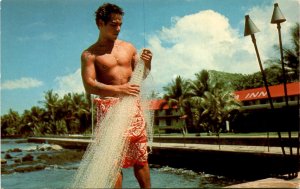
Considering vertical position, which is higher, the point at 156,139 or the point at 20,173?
the point at 156,139

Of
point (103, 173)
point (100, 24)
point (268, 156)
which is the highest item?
point (100, 24)

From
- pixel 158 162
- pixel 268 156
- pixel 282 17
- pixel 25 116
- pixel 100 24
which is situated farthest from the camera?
pixel 25 116

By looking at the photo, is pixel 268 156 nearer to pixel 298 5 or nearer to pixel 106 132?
pixel 298 5

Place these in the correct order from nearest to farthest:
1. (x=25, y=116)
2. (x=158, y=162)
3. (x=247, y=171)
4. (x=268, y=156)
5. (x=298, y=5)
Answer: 1. (x=298, y=5)
2. (x=268, y=156)
3. (x=247, y=171)
4. (x=158, y=162)
5. (x=25, y=116)

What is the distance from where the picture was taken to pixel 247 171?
46.0 feet

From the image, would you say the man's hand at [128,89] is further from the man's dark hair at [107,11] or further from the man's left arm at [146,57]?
the man's dark hair at [107,11]

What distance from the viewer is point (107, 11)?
2.34m

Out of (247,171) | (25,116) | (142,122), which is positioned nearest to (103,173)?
(142,122)

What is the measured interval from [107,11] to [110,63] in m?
0.37

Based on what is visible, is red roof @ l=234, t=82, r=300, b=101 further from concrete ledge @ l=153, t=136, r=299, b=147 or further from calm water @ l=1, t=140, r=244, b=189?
calm water @ l=1, t=140, r=244, b=189

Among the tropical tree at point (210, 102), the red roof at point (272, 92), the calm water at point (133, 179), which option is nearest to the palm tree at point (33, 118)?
the tropical tree at point (210, 102)

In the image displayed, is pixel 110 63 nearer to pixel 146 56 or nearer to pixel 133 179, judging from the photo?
pixel 146 56

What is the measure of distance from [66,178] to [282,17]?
16414 mm

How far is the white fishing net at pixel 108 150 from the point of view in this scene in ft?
7.27
